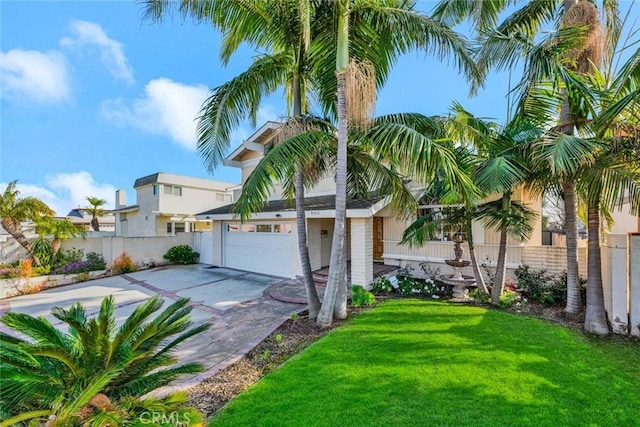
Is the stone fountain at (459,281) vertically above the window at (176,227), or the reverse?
the window at (176,227)

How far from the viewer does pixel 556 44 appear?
627 cm

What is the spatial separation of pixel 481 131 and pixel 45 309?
14642mm

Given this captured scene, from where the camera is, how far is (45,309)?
30.8 ft

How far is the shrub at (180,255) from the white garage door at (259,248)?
2961mm

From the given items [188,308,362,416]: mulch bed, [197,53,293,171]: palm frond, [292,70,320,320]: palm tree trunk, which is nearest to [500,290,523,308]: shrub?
[188,308,362,416]: mulch bed

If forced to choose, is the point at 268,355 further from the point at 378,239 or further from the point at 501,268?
the point at 378,239

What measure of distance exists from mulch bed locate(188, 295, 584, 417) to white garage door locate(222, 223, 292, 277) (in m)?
5.47

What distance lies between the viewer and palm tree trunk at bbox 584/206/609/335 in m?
6.34

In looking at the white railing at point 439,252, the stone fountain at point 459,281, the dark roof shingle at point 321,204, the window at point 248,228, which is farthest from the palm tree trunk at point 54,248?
the stone fountain at point 459,281

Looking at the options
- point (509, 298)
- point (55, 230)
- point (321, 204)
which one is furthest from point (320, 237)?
point (55, 230)

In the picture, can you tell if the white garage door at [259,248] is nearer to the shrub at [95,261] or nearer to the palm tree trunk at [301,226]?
the palm tree trunk at [301,226]

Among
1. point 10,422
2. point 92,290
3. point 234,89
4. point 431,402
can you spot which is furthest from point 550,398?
point 92,290

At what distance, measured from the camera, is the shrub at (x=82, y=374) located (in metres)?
2.77

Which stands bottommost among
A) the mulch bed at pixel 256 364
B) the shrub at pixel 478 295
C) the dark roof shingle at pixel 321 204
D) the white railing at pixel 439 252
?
the mulch bed at pixel 256 364
